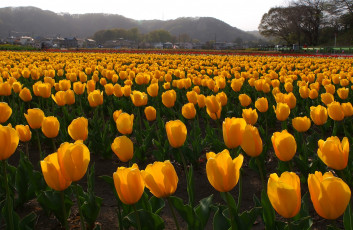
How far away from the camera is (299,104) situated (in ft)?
21.4

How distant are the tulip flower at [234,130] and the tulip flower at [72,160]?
89cm

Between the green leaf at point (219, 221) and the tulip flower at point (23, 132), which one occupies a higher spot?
the tulip flower at point (23, 132)

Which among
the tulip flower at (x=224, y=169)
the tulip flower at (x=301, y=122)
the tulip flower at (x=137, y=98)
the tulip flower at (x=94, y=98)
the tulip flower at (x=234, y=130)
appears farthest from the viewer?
the tulip flower at (x=94, y=98)

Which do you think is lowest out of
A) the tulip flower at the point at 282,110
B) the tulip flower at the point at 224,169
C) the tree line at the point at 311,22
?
the tulip flower at the point at 224,169

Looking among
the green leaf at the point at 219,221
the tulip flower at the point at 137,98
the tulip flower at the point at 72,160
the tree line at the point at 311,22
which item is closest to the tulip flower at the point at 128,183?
the tulip flower at the point at 72,160

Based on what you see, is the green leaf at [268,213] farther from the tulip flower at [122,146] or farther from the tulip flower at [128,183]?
the tulip flower at [122,146]

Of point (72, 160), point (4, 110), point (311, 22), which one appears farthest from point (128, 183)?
point (311, 22)

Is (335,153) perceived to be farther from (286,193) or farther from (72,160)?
(72,160)

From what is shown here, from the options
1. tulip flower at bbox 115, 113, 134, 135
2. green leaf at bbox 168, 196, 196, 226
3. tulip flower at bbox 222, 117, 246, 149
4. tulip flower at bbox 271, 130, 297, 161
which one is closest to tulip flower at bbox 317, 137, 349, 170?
tulip flower at bbox 271, 130, 297, 161

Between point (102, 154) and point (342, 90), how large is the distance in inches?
131

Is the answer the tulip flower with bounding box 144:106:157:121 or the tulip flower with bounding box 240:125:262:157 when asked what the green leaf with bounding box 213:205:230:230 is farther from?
the tulip flower with bounding box 144:106:157:121

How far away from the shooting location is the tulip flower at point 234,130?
2082 millimetres

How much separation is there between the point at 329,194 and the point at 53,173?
117cm

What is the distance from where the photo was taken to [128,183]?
1.53m
